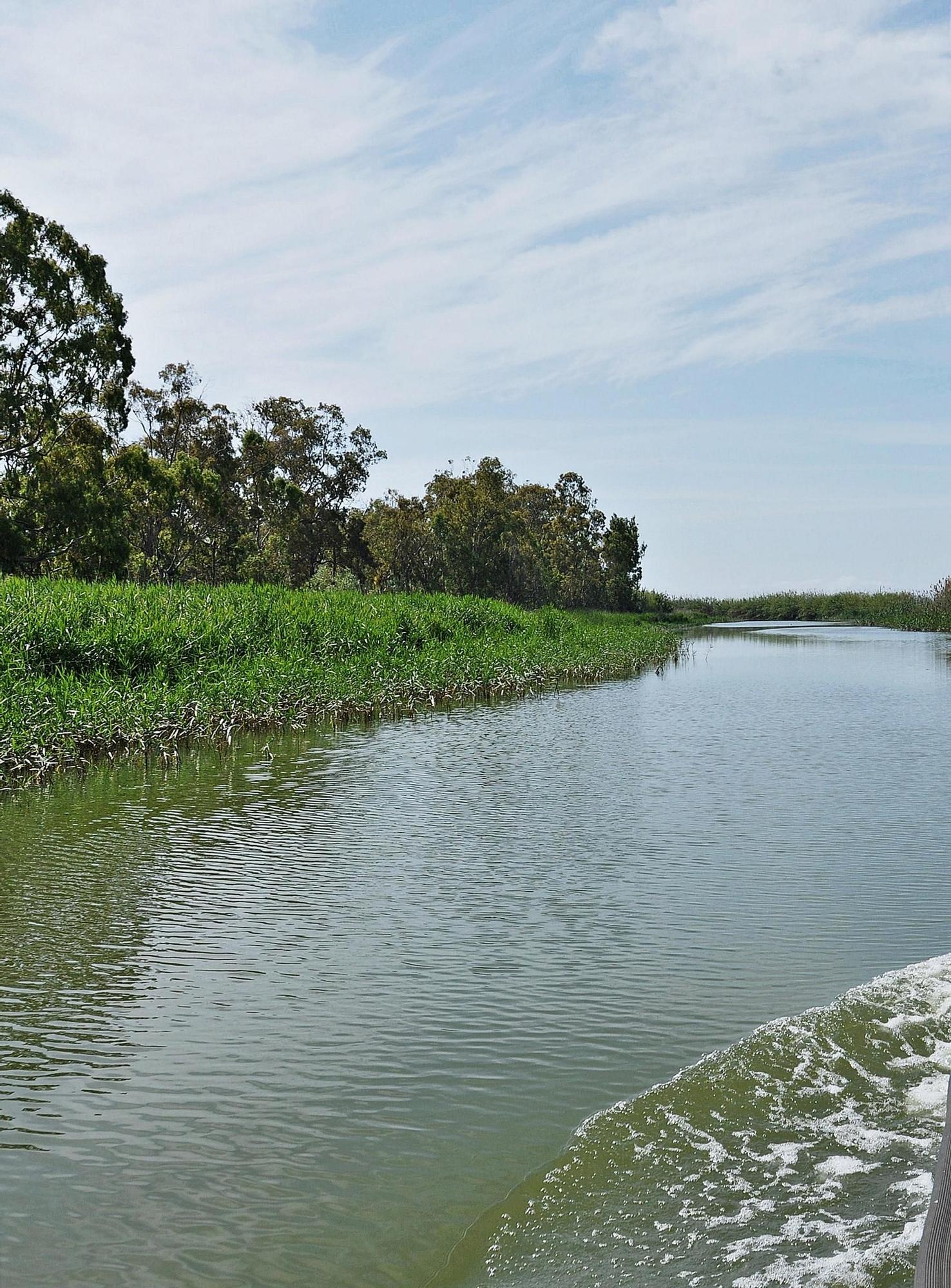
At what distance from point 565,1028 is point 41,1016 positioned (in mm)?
2166

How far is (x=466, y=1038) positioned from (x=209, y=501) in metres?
31.6

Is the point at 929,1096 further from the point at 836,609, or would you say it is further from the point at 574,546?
A: the point at 836,609

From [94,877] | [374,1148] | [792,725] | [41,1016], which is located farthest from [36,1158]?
[792,725]

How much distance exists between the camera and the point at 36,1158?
10.7 feet

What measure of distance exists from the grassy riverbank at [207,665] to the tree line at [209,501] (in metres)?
7.35

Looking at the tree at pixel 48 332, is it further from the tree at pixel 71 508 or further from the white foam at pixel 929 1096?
the white foam at pixel 929 1096

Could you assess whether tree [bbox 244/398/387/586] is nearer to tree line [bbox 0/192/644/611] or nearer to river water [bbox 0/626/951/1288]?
tree line [bbox 0/192/644/611]

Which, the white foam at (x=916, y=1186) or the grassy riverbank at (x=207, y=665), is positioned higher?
the grassy riverbank at (x=207, y=665)

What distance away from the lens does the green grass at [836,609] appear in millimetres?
55428

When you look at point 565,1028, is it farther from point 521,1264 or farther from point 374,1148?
point 521,1264

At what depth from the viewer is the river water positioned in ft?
9.30

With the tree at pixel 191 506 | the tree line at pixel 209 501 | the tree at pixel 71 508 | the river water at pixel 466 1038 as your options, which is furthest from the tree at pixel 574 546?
the river water at pixel 466 1038

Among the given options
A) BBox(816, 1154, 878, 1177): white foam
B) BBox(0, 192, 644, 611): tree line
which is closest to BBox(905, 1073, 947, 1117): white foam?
BBox(816, 1154, 878, 1177): white foam

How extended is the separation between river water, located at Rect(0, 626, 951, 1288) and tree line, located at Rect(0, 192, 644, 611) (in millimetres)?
18479
